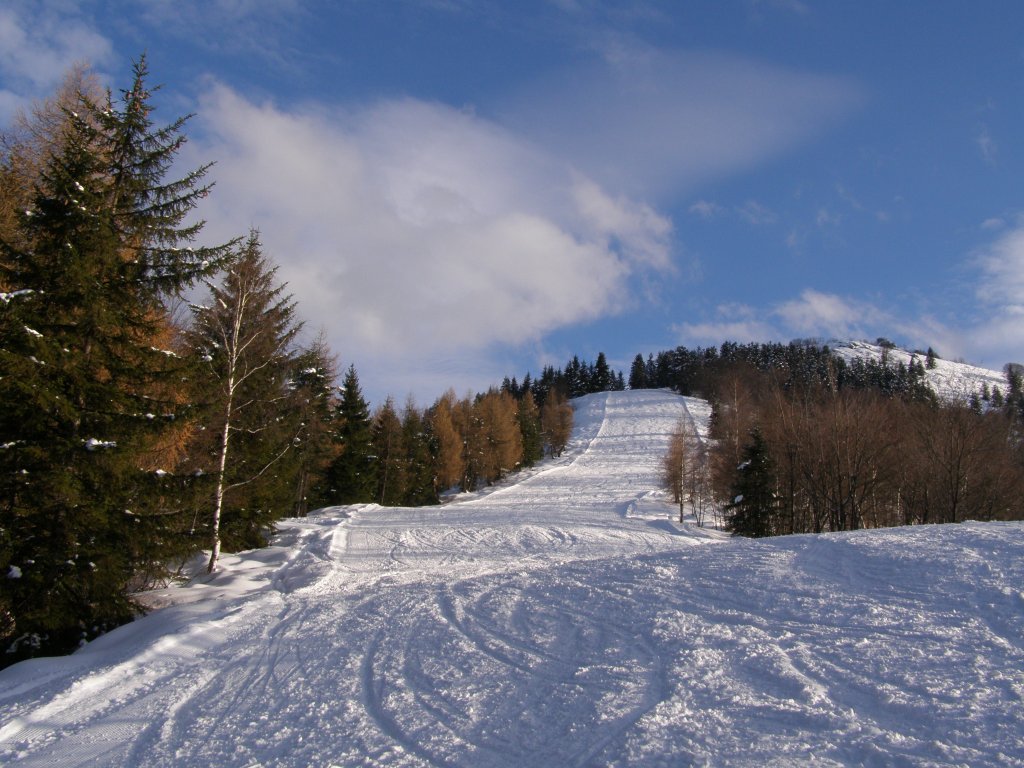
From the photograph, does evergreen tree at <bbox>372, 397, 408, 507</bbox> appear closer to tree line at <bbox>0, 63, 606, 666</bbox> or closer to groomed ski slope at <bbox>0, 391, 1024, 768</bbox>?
tree line at <bbox>0, 63, 606, 666</bbox>

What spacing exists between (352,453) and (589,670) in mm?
33352

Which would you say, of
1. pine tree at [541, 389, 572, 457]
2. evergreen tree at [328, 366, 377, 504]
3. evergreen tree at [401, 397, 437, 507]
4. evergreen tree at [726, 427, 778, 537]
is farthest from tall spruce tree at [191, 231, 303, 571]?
pine tree at [541, 389, 572, 457]

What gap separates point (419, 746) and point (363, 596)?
6.74 m

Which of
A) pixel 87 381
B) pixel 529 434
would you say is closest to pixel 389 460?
pixel 529 434

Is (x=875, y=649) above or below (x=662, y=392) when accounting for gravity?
below

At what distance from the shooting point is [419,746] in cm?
460

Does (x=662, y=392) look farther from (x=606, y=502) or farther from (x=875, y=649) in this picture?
(x=875, y=649)

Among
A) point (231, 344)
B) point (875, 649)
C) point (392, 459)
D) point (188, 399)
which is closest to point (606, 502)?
point (392, 459)

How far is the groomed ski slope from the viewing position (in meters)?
4.47

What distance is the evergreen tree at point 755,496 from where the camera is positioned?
94.5ft

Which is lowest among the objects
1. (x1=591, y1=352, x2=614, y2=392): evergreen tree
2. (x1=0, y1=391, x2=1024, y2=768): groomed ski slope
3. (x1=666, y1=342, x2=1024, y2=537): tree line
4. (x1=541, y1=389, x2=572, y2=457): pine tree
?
(x1=0, y1=391, x2=1024, y2=768): groomed ski slope

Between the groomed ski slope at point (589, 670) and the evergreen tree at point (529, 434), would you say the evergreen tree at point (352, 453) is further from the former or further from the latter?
the evergreen tree at point (529, 434)

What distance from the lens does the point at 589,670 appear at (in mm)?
6016

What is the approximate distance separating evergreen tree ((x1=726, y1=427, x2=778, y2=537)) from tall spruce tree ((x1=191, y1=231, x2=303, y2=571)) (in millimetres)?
22201
